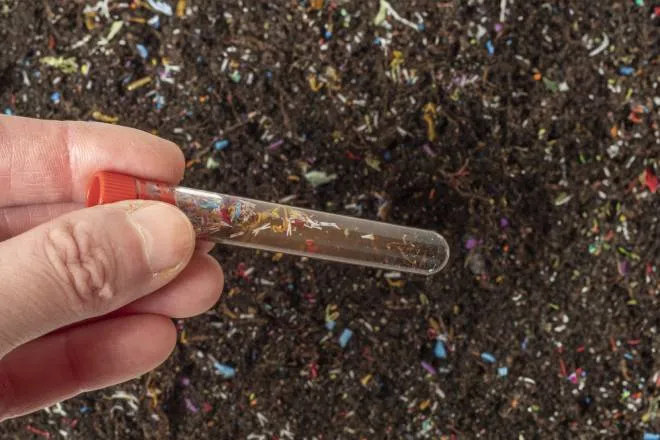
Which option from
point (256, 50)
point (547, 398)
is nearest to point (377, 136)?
point (256, 50)

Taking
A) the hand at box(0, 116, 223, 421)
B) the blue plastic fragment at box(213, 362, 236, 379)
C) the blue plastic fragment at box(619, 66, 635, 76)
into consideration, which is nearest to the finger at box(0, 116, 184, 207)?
the hand at box(0, 116, 223, 421)

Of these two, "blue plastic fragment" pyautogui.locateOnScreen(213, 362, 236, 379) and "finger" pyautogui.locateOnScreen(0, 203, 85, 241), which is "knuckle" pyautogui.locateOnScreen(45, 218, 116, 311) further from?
"blue plastic fragment" pyautogui.locateOnScreen(213, 362, 236, 379)

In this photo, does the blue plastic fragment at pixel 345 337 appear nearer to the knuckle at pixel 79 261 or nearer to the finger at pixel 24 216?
the finger at pixel 24 216

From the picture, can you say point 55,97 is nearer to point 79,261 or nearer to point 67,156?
point 67,156

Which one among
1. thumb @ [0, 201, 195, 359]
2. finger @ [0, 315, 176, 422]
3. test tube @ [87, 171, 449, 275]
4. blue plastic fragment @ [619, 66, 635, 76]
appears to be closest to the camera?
thumb @ [0, 201, 195, 359]

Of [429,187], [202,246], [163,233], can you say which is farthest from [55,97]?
[429,187]

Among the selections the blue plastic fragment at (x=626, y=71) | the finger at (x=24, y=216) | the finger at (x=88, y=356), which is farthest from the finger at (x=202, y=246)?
the blue plastic fragment at (x=626, y=71)
